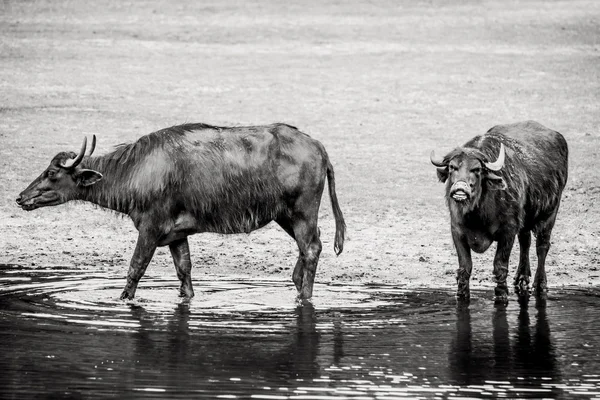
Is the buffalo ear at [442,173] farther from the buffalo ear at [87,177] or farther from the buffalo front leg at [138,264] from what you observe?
the buffalo ear at [87,177]

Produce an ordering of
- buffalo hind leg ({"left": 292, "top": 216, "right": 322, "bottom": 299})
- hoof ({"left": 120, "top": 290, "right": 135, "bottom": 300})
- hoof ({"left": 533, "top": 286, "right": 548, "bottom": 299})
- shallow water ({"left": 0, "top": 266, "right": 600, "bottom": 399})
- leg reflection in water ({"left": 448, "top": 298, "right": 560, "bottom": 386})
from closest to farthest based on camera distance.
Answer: shallow water ({"left": 0, "top": 266, "right": 600, "bottom": 399})
leg reflection in water ({"left": 448, "top": 298, "right": 560, "bottom": 386})
hoof ({"left": 120, "top": 290, "right": 135, "bottom": 300})
buffalo hind leg ({"left": 292, "top": 216, "right": 322, "bottom": 299})
hoof ({"left": 533, "top": 286, "right": 548, "bottom": 299})

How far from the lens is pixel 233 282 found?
12609mm

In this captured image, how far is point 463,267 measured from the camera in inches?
456

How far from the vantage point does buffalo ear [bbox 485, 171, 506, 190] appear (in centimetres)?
1141

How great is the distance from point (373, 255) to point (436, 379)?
5.42m

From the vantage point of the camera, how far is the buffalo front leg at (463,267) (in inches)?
456

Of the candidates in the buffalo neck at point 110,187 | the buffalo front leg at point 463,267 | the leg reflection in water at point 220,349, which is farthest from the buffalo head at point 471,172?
the buffalo neck at point 110,187

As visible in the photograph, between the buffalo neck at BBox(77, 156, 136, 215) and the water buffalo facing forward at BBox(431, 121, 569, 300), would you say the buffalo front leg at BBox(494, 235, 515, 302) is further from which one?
the buffalo neck at BBox(77, 156, 136, 215)

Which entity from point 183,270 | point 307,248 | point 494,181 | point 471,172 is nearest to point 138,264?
point 183,270

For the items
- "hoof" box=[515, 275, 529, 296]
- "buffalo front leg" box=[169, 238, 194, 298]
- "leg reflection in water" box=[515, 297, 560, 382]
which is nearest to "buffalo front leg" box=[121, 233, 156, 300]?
"buffalo front leg" box=[169, 238, 194, 298]

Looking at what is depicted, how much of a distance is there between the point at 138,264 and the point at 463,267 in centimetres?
285

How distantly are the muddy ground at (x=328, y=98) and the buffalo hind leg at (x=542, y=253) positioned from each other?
41cm

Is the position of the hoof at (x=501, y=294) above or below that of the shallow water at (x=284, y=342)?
above

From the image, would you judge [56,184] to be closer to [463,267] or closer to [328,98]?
[463,267]
